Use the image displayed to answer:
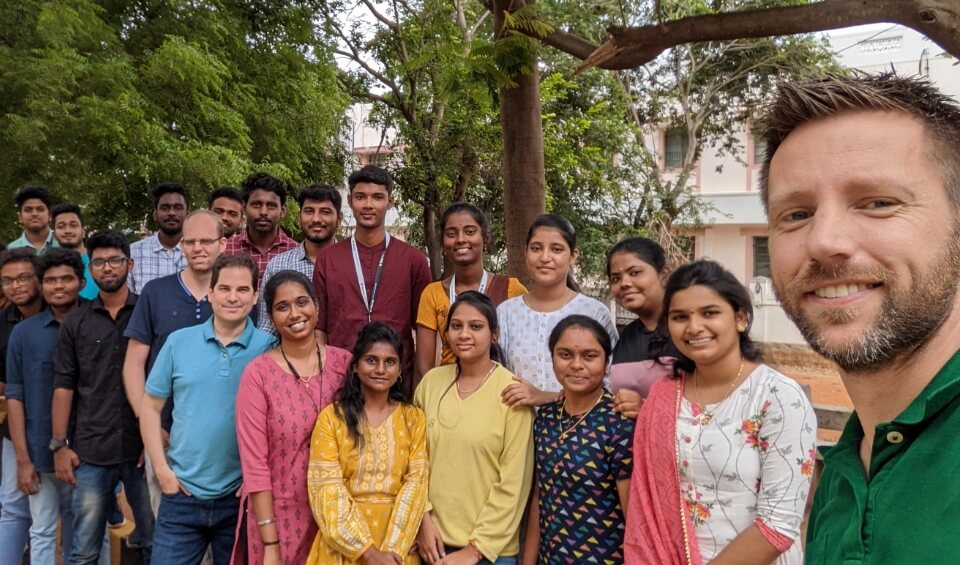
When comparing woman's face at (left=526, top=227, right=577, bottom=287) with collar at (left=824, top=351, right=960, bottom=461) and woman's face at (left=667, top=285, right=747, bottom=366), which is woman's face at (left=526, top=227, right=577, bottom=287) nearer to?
woman's face at (left=667, top=285, right=747, bottom=366)

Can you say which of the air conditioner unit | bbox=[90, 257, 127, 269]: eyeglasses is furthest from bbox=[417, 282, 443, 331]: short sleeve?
the air conditioner unit

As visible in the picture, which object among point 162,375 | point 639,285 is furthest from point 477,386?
point 162,375

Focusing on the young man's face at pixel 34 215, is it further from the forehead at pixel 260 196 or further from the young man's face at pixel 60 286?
the forehead at pixel 260 196

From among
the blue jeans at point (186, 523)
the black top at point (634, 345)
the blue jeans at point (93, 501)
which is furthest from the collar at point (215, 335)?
the black top at point (634, 345)

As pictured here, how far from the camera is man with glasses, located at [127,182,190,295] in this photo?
14.3 ft

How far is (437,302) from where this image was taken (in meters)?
3.42

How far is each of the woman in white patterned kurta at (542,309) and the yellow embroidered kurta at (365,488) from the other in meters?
0.57

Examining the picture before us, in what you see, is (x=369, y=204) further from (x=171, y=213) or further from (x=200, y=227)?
(x=171, y=213)

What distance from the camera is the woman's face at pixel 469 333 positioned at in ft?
9.68

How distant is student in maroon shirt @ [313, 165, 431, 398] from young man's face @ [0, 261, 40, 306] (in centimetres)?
185

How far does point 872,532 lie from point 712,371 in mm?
1306

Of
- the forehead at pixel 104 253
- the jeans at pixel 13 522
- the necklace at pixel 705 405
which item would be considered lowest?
the jeans at pixel 13 522

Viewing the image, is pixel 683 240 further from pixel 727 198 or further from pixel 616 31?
pixel 616 31

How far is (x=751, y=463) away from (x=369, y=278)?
2.15 metres
